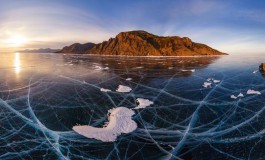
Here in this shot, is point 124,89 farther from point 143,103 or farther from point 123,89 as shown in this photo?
point 143,103

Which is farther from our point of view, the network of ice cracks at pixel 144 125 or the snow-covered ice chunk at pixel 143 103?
the snow-covered ice chunk at pixel 143 103

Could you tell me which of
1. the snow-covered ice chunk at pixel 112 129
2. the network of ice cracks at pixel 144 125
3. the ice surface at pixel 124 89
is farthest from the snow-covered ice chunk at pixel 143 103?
the ice surface at pixel 124 89

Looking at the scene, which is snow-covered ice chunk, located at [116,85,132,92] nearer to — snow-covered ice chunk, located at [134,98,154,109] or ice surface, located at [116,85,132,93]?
ice surface, located at [116,85,132,93]

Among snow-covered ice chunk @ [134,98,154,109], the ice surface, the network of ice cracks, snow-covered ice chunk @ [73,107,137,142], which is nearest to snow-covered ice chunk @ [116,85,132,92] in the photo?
the ice surface

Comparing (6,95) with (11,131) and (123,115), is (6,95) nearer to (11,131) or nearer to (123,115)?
(11,131)

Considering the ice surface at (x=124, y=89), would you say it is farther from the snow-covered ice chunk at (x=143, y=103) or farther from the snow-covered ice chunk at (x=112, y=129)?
the snow-covered ice chunk at (x=112, y=129)

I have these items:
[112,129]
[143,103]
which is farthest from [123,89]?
[112,129]
